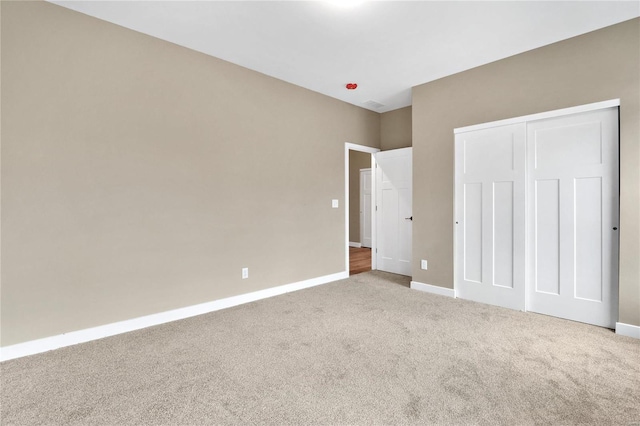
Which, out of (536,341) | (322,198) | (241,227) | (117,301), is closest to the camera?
(536,341)

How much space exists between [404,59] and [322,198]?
206 cm

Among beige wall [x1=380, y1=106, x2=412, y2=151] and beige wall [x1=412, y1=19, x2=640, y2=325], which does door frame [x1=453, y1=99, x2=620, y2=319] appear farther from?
beige wall [x1=380, y1=106, x2=412, y2=151]

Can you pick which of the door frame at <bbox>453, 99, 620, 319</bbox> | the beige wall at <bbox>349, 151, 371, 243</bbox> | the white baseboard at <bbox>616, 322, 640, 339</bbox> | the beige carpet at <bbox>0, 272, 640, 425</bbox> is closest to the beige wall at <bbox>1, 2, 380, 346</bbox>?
the beige carpet at <bbox>0, 272, 640, 425</bbox>

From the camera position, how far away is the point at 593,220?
2889mm

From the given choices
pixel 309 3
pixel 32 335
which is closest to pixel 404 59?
pixel 309 3

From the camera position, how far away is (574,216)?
9.80ft

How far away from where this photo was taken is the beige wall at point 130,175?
7.73 feet

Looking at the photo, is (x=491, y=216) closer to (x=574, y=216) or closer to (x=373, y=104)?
(x=574, y=216)

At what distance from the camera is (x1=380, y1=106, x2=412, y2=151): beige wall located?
4977mm

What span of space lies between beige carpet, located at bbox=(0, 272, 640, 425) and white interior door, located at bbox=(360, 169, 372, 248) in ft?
15.5

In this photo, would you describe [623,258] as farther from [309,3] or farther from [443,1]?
[309,3]

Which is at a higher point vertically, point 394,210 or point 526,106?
point 526,106

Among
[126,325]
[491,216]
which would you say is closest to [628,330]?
[491,216]

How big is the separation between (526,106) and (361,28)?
1956mm
